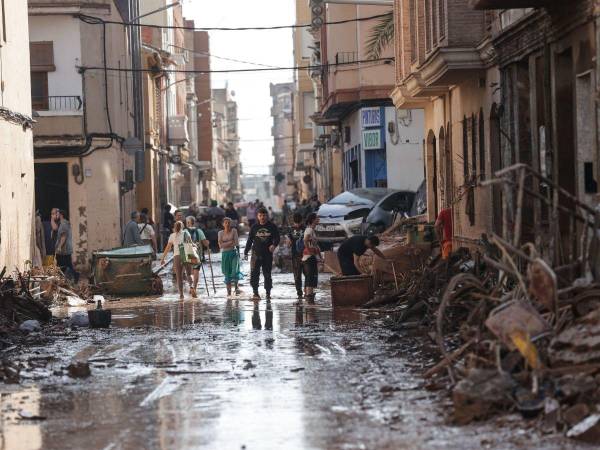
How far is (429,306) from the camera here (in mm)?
17219

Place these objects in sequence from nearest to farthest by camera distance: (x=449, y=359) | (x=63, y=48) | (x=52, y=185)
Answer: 1. (x=449, y=359)
2. (x=63, y=48)
3. (x=52, y=185)

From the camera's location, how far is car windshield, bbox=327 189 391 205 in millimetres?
38219

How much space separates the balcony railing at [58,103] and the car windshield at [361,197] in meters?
7.66

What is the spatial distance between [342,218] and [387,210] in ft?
5.21

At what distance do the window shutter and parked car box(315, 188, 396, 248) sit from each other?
8418mm

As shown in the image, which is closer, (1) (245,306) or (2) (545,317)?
(2) (545,317)

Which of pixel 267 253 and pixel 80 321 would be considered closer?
pixel 80 321

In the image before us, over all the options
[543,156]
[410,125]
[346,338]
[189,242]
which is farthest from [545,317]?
[410,125]

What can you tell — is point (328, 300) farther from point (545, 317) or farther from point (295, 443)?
point (295, 443)

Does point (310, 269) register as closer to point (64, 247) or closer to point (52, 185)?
point (64, 247)

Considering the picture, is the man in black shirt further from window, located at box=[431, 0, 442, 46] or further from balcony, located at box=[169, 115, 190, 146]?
balcony, located at box=[169, 115, 190, 146]

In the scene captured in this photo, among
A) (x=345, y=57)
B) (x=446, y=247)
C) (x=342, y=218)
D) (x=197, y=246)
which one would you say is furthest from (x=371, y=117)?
(x=446, y=247)

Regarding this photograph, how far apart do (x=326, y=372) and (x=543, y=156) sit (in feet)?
22.2

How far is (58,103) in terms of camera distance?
37.1 m
